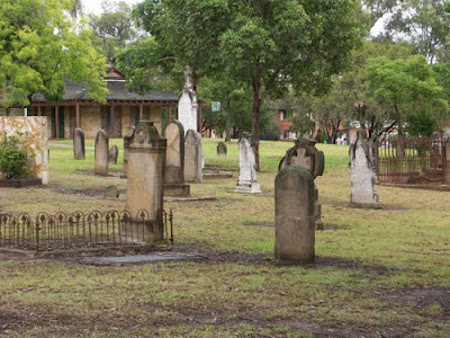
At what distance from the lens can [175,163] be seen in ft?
68.8

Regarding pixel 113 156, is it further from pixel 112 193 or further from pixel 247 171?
pixel 112 193

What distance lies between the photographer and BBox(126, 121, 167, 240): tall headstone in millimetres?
12805

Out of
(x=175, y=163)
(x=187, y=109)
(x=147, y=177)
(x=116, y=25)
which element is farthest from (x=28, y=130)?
(x=116, y=25)

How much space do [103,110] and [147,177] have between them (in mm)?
51505

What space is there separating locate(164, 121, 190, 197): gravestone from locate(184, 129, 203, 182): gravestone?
5.16 m

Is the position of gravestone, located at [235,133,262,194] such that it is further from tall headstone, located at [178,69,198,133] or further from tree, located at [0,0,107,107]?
tree, located at [0,0,107,107]

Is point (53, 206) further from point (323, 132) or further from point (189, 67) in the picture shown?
point (323, 132)

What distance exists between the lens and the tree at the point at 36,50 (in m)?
41.5

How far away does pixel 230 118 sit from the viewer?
6900cm

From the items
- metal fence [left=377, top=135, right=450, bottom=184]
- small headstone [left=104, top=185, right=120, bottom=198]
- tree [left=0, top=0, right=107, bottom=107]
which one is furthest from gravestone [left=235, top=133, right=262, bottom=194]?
tree [left=0, top=0, right=107, bottom=107]

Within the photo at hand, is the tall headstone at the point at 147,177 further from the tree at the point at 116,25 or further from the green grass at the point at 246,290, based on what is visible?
the tree at the point at 116,25

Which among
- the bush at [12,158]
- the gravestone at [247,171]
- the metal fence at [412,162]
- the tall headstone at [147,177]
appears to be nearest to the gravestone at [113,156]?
the bush at [12,158]

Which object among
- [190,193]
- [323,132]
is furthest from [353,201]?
[323,132]

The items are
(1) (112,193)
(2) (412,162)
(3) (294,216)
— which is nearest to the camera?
(3) (294,216)
